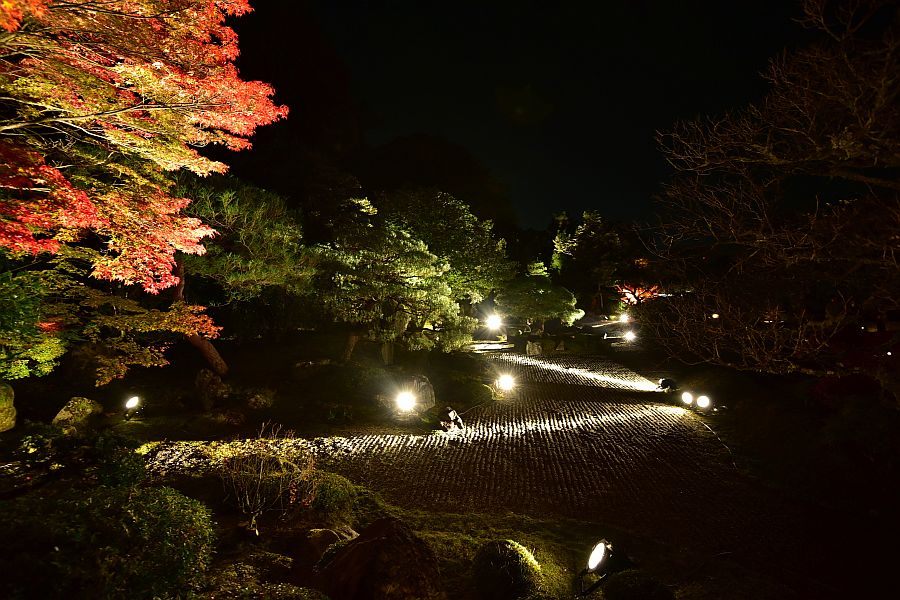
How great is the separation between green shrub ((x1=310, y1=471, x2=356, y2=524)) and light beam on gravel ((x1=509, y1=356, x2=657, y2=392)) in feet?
40.9

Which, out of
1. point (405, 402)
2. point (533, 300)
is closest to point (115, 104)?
point (405, 402)

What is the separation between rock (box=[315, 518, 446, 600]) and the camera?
3203 mm

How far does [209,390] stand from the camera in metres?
10.0

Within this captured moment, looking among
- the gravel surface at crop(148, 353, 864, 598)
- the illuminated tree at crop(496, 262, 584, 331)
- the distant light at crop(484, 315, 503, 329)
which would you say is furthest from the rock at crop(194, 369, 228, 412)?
the distant light at crop(484, 315, 503, 329)

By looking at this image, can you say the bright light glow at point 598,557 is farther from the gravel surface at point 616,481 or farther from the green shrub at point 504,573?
the gravel surface at point 616,481

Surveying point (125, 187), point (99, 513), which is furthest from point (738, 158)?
point (125, 187)

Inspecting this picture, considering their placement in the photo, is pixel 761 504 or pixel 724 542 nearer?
pixel 724 542

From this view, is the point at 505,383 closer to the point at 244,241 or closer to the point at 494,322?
the point at 244,241

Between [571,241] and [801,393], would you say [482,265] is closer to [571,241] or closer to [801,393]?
[801,393]

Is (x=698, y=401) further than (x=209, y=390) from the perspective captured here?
Yes

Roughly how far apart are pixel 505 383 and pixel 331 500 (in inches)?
389

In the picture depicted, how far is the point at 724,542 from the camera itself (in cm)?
535

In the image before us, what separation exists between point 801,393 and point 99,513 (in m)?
14.7

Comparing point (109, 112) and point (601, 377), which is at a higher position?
point (109, 112)
